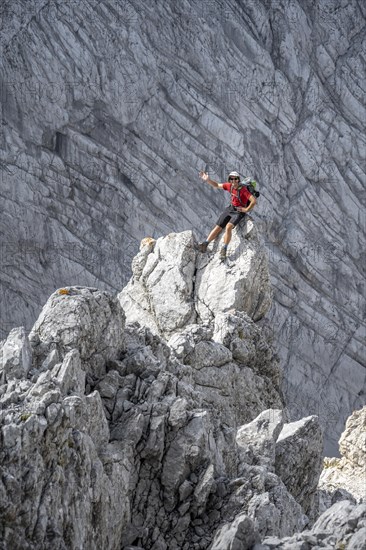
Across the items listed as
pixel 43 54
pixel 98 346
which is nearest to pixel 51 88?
pixel 43 54

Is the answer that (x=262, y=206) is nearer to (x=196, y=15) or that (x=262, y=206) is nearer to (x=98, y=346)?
(x=196, y=15)

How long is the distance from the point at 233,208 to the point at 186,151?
3995cm

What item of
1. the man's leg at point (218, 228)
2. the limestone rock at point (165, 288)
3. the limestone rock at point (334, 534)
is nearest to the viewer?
the limestone rock at point (334, 534)

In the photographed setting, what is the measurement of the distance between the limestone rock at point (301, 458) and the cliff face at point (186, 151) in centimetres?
4666

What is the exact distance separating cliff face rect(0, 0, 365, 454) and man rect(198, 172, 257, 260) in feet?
120

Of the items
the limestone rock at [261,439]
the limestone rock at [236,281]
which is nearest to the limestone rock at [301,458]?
the limestone rock at [261,439]

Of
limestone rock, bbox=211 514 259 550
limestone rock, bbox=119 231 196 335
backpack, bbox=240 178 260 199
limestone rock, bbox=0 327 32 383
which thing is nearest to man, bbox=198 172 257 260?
backpack, bbox=240 178 260 199

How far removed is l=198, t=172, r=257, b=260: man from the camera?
112 feet

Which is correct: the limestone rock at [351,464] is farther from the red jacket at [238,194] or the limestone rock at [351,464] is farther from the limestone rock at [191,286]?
the red jacket at [238,194]

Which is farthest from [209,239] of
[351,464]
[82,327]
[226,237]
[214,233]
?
[82,327]

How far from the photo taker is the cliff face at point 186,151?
7225cm

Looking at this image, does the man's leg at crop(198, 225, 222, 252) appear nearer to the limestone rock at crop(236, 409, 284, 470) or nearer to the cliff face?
the limestone rock at crop(236, 409, 284, 470)

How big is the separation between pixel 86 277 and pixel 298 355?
47.0 feet

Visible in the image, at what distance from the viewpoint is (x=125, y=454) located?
18797 millimetres
